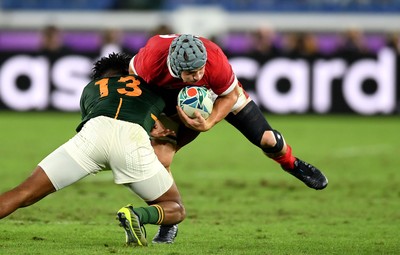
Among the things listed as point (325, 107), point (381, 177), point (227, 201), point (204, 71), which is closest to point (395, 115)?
point (325, 107)

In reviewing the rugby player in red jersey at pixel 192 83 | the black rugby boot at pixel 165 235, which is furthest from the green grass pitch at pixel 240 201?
the rugby player in red jersey at pixel 192 83

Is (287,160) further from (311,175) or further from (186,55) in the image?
(186,55)

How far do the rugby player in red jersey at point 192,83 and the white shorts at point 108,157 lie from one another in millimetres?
585

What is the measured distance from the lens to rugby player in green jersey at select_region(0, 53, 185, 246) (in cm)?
701

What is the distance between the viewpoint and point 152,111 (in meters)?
7.44

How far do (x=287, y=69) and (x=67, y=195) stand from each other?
9.76 metres

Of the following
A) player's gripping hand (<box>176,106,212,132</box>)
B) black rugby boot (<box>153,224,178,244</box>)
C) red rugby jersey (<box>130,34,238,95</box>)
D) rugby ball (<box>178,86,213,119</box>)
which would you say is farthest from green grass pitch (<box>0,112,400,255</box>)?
red rugby jersey (<box>130,34,238,95</box>)

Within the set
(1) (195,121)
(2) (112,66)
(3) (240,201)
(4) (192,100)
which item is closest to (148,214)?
(1) (195,121)

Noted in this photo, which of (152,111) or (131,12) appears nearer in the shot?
(152,111)

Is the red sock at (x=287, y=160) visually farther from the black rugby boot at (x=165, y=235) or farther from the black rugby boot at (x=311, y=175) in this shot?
the black rugby boot at (x=165, y=235)

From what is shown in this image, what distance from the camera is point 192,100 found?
7535mm

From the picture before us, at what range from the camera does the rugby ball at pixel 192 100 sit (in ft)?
24.7

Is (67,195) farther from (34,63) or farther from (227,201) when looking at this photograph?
(34,63)

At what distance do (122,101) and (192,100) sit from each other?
574mm
